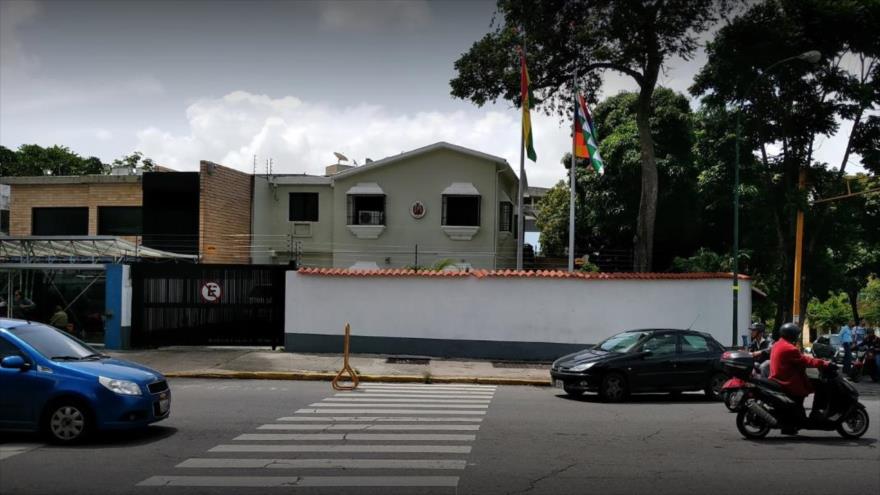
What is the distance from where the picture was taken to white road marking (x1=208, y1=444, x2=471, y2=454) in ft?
29.8

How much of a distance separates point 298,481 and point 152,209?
84.4ft

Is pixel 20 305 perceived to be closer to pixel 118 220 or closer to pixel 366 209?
pixel 118 220

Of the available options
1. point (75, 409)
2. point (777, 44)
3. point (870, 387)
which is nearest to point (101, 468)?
point (75, 409)

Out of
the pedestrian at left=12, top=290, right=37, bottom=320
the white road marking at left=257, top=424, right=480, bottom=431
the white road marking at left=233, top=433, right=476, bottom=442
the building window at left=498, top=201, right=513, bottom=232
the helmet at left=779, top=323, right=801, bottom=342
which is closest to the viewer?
the white road marking at left=233, top=433, right=476, bottom=442

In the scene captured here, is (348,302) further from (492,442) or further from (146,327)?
(492,442)

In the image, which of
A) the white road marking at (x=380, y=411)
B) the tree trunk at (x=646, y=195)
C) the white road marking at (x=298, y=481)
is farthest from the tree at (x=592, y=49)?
the white road marking at (x=298, y=481)

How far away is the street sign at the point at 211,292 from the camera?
21.3 m

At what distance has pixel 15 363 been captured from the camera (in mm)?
9055

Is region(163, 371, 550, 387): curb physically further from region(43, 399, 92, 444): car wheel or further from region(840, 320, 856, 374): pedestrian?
region(840, 320, 856, 374): pedestrian

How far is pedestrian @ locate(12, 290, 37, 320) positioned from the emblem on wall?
1678 centimetres

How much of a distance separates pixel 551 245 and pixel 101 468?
36.3 metres

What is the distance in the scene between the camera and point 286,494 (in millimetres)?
7102

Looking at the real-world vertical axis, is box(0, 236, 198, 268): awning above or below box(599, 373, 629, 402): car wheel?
above

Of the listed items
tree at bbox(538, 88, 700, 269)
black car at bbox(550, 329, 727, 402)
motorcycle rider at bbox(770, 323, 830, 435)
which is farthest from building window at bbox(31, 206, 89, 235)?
motorcycle rider at bbox(770, 323, 830, 435)
